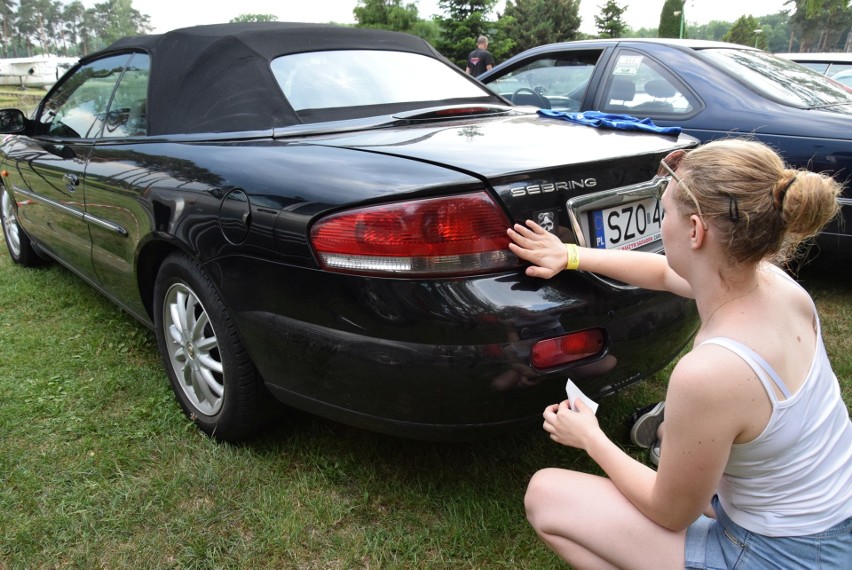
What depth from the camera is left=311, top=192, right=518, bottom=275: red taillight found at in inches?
65.9

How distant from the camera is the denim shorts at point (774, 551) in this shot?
1287mm

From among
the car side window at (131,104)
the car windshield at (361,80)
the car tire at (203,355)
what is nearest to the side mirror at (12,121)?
the car side window at (131,104)

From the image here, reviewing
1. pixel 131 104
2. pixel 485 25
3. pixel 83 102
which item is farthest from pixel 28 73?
pixel 131 104

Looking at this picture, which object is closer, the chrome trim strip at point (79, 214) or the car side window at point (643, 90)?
the chrome trim strip at point (79, 214)

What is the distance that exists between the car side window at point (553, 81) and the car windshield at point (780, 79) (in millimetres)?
810

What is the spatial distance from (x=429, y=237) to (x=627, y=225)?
0.69 m

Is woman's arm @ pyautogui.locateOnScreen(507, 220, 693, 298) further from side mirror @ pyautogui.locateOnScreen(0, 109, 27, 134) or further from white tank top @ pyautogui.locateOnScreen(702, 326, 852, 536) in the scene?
side mirror @ pyautogui.locateOnScreen(0, 109, 27, 134)

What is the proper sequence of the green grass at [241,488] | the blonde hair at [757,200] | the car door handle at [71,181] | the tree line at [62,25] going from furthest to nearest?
the tree line at [62,25]
the car door handle at [71,181]
the green grass at [241,488]
the blonde hair at [757,200]

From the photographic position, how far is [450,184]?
1.68 metres

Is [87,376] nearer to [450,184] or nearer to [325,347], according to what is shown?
[325,347]

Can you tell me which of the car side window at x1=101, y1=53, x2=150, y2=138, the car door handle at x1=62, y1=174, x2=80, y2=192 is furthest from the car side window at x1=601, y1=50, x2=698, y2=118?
the car door handle at x1=62, y1=174, x2=80, y2=192

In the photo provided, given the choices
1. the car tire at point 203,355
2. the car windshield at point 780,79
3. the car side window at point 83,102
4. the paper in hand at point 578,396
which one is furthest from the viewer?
the car windshield at point 780,79

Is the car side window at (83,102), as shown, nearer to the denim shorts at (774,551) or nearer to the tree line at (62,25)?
the denim shorts at (774,551)

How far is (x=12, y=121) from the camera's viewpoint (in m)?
3.96
